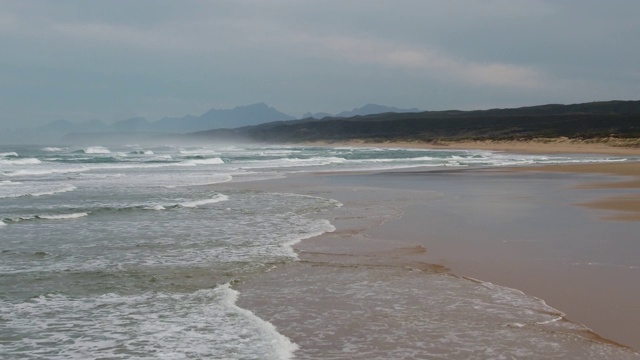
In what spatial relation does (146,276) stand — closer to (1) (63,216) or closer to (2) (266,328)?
(2) (266,328)

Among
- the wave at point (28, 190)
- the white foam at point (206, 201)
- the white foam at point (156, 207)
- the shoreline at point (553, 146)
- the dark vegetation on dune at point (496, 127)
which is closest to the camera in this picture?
the white foam at point (156, 207)

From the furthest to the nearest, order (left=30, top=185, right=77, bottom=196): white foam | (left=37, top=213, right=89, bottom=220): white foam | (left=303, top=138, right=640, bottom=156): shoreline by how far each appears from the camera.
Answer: (left=303, top=138, right=640, bottom=156): shoreline
(left=30, top=185, right=77, bottom=196): white foam
(left=37, top=213, right=89, bottom=220): white foam

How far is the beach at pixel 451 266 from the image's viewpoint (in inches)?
227

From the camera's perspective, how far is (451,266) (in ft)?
28.8

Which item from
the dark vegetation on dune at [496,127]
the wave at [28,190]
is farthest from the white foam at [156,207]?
the dark vegetation on dune at [496,127]

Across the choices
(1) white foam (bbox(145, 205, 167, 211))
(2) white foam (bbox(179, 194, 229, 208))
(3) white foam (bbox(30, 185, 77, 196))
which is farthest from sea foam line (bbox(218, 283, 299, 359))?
(3) white foam (bbox(30, 185, 77, 196))

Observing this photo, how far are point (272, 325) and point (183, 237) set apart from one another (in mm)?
5525

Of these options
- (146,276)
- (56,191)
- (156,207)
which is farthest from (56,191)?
(146,276)

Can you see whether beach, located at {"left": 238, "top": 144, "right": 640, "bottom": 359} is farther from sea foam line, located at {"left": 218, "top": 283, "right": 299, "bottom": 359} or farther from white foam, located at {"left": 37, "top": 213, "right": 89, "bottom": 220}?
white foam, located at {"left": 37, "top": 213, "right": 89, "bottom": 220}

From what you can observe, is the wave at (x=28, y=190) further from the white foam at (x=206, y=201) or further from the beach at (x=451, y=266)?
the beach at (x=451, y=266)

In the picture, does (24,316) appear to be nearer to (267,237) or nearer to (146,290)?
(146,290)

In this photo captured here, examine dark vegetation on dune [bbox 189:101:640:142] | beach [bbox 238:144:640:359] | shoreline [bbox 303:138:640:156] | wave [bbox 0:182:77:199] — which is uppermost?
dark vegetation on dune [bbox 189:101:640:142]

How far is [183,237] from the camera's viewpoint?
1131 cm

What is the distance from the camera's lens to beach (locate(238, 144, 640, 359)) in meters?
5.75
